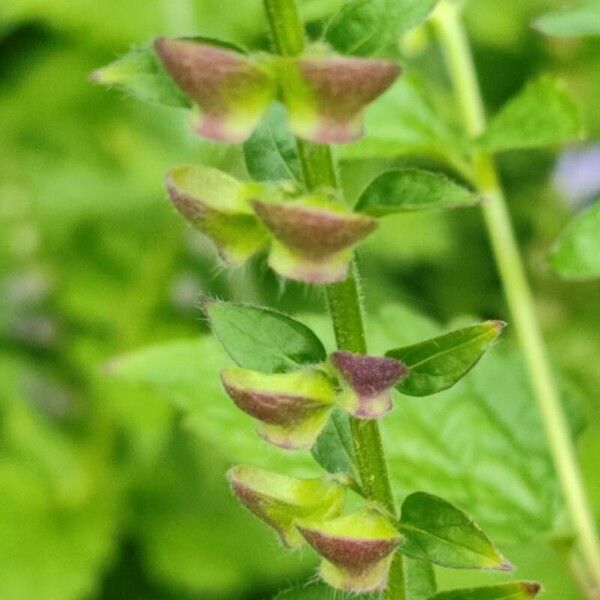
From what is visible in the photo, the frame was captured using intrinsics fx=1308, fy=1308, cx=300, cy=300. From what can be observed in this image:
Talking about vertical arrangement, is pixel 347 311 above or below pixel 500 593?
above

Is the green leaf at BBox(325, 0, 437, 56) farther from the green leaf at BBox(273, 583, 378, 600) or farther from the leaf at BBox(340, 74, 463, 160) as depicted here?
the leaf at BBox(340, 74, 463, 160)

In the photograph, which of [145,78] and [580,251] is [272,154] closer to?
[145,78]

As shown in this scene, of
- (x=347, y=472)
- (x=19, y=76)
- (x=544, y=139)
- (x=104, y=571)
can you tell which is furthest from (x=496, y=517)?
(x=19, y=76)

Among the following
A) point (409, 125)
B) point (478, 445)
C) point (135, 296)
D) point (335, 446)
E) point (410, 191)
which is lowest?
point (135, 296)

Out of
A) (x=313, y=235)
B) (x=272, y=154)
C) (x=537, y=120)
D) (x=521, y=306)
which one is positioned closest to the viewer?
(x=313, y=235)

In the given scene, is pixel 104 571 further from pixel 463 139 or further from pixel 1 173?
pixel 463 139

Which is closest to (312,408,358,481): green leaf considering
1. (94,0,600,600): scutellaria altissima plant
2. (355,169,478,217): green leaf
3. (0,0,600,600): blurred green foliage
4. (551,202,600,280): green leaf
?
(94,0,600,600): scutellaria altissima plant

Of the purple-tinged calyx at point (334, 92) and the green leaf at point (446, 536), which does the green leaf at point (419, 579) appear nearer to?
the green leaf at point (446, 536)

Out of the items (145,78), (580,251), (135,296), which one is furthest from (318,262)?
(135,296)
